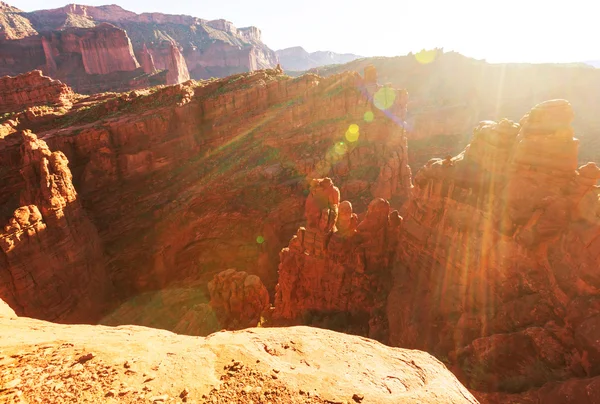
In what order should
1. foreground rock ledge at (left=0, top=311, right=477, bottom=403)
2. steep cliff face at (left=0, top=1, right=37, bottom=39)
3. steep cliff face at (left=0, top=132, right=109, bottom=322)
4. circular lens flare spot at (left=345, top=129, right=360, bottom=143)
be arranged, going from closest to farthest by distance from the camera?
foreground rock ledge at (left=0, top=311, right=477, bottom=403) → steep cliff face at (left=0, top=132, right=109, bottom=322) → circular lens flare spot at (left=345, top=129, right=360, bottom=143) → steep cliff face at (left=0, top=1, right=37, bottom=39)

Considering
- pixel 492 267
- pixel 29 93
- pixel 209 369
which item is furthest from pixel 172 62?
pixel 209 369

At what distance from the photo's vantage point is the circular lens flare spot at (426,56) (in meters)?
92.7

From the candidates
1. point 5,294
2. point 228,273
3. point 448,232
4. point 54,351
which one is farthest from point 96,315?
point 448,232

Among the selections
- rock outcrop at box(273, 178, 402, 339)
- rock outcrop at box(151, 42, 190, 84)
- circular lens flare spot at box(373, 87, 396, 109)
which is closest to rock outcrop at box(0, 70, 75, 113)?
rock outcrop at box(151, 42, 190, 84)

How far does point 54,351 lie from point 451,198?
16.5m

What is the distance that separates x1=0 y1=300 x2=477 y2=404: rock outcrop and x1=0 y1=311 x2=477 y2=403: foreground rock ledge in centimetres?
2

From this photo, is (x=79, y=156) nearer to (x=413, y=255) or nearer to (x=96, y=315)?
(x=96, y=315)

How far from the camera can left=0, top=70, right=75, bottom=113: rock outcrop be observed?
45.5m

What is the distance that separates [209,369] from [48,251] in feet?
74.4

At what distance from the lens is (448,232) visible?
1542 cm

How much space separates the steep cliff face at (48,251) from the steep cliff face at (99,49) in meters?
68.1

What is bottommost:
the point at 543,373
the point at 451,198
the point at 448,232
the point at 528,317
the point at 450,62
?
the point at 543,373

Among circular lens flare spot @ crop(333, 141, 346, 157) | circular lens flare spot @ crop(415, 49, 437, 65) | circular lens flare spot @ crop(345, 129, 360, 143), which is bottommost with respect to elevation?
circular lens flare spot @ crop(333, 141, 346, 157)

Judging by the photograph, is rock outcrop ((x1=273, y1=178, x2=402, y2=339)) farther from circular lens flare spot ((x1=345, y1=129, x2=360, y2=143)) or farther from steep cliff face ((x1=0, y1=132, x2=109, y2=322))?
circular lens flare spot ((x1=345, y1=129, x2=360, y2=143))
